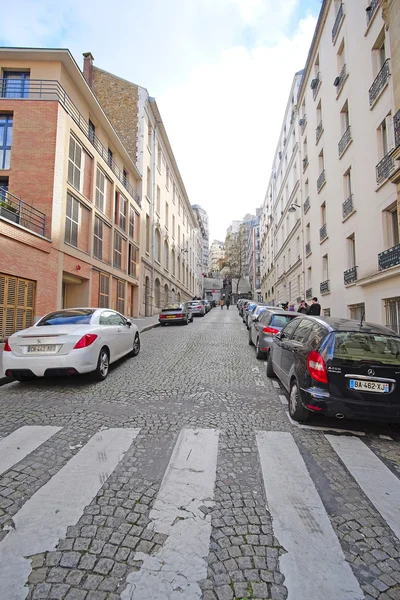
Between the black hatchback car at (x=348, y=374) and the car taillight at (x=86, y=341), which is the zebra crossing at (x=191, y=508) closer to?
the black hatchback car at (x=348, y=374)

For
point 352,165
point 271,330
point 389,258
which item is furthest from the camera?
point 352,165

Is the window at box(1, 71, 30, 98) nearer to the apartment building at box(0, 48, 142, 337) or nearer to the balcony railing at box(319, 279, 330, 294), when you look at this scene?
the apartment building at box(0, 48, 142, 337)

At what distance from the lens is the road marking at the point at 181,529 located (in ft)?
5.79

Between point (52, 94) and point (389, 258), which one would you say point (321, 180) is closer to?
point (389, 258)

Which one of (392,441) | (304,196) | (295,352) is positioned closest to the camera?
(392,441)

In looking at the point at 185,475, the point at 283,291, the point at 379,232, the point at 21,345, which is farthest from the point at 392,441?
the point at 283,291

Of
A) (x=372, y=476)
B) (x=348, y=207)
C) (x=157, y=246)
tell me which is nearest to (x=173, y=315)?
(x=348, y=207)

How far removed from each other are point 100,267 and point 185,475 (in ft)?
55.2

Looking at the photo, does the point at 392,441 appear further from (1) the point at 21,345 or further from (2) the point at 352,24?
(2) the point at 352,24

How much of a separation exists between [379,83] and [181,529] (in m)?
14.1

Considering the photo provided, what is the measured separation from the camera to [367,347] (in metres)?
4.32

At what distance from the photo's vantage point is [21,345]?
5.97 meters

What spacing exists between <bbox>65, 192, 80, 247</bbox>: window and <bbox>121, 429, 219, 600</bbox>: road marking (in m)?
14.0

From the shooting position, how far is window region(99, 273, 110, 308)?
18.8 meters
